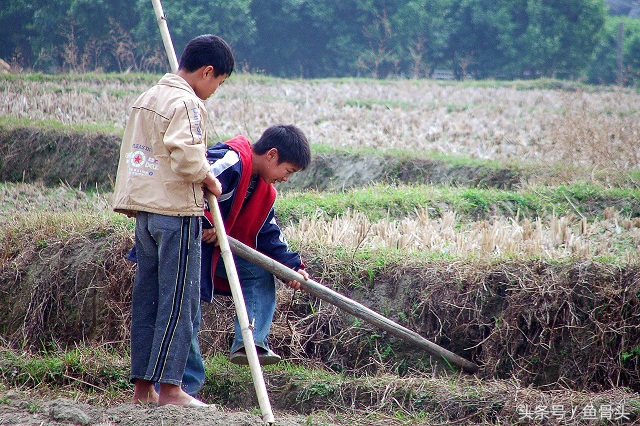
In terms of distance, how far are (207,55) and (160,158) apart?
57 centimetres

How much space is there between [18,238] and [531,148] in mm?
7249

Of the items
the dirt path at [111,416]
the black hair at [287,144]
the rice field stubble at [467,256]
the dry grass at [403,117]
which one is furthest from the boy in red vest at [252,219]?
the dry grass at [403,117]

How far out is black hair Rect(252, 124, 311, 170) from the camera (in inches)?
156

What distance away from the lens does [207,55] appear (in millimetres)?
Answer: 3566

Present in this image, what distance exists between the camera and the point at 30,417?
11.6 ft

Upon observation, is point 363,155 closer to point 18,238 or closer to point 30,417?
point 18,238

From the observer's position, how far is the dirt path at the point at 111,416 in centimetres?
337

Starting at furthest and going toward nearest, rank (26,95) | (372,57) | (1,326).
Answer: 1. (372,57)
2. (26,95)
3. (1,326)

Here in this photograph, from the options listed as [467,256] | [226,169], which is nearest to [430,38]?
[467,256]

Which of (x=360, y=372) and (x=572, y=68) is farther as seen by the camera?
(x=572, y=68)

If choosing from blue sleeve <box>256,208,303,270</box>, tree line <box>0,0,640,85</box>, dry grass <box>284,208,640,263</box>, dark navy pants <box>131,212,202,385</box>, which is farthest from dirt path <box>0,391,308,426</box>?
tree line <box>0,0,640,85</box>

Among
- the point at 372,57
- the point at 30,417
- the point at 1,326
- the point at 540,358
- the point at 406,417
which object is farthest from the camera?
the point at 372,57

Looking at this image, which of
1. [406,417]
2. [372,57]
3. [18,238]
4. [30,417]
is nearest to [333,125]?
[18,238]

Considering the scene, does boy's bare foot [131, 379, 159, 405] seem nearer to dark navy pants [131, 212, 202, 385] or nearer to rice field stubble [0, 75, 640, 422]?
dark navy pants [131, 212, 202, 385]
